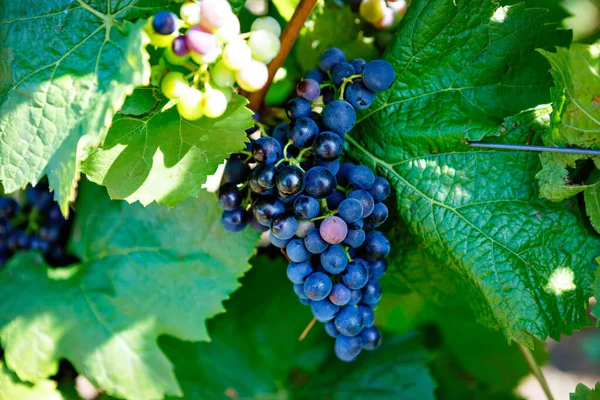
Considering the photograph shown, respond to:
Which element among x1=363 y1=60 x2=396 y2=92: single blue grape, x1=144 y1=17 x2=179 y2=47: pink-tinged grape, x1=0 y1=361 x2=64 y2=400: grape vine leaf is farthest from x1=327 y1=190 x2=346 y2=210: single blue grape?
x1=0 y1=361 x2=64 y2=400: grape vine leaf

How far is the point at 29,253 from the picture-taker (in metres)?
1.44

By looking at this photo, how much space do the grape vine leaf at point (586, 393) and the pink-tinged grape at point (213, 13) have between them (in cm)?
102

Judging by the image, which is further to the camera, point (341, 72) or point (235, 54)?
point (341, 72)

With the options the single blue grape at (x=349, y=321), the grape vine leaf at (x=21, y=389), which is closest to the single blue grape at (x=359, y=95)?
the single blue grape at (x=349, y=321)

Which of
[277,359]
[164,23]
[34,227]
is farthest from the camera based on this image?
[277,359]

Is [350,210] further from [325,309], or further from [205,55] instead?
[205,55]

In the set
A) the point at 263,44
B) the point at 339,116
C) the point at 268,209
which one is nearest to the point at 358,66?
the point at 339,116

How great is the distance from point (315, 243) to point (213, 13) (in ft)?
1.47

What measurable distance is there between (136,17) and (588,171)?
0.94 metres

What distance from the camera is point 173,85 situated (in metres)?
0.89

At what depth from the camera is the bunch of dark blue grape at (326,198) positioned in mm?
990

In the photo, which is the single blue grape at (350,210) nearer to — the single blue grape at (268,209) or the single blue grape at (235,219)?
the single blue grape at (268,209)

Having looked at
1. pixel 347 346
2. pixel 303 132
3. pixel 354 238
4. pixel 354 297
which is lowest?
pixel 347 346

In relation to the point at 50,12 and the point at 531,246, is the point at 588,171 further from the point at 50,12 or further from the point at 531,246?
the point at 50,12
